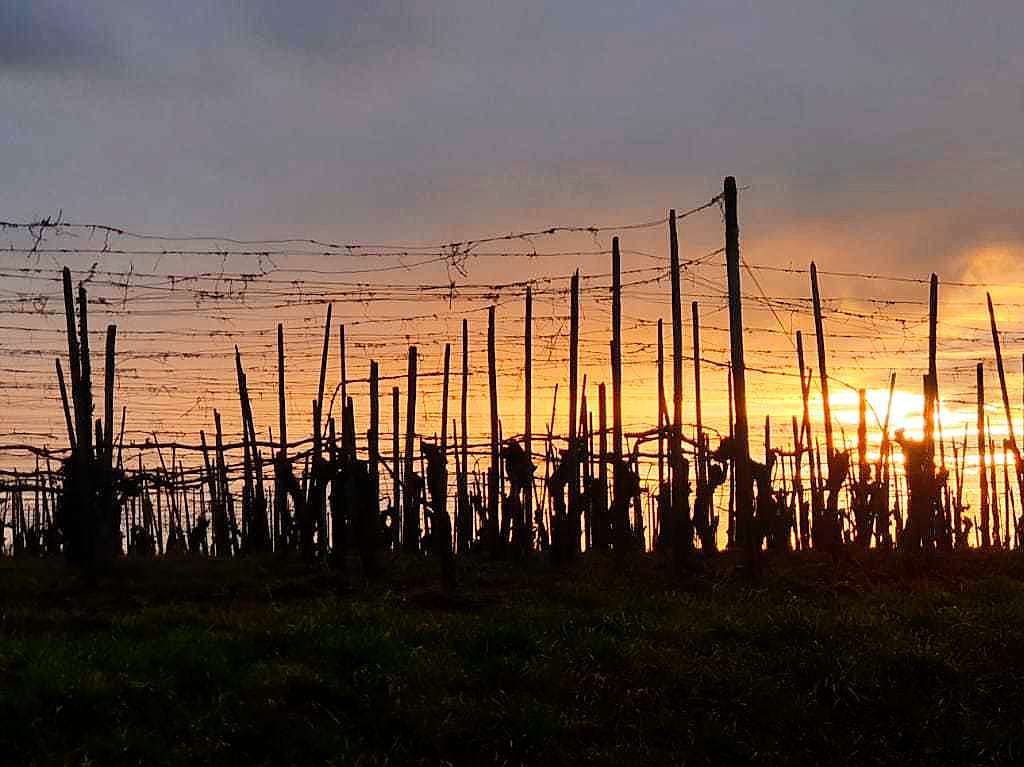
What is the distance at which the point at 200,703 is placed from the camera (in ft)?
34.9

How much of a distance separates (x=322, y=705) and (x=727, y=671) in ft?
13.8

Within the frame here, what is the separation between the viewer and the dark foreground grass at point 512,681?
33.5 ft

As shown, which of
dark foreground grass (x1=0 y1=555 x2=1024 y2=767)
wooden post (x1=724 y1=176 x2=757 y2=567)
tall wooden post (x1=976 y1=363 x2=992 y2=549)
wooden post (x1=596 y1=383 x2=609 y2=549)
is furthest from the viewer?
tall wooden post (x1=976 y1=363 x2=992 y2=549)

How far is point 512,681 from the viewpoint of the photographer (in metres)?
11.6

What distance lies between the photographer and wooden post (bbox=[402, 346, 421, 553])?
2347 centimetres

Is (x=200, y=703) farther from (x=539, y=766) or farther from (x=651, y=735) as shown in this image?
(x=651, y=735)

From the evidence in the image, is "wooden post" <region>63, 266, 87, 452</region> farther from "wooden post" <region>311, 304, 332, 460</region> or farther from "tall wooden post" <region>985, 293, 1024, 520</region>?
"tall wooden post" <region>985, 293, 1024, 520</region>

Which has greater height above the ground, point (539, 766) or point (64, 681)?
point (64, 681)

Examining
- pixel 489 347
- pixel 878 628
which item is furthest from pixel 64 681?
pixel 489 347

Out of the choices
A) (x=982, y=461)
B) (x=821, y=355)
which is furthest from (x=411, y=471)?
(x=982, y=461)

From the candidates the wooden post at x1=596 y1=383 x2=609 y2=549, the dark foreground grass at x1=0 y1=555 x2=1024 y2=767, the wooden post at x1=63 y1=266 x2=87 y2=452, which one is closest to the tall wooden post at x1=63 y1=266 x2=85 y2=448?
the wooden post at x1=63 y1=266 x2=87 y2=452

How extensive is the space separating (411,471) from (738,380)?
807cm

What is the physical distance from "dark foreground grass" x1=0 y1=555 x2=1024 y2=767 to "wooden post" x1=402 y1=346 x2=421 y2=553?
763 centimetres

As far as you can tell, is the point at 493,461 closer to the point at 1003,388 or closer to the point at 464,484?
the point at 464,484
